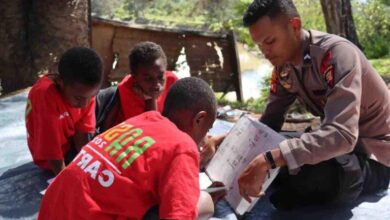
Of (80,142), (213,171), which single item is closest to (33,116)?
(80,142)

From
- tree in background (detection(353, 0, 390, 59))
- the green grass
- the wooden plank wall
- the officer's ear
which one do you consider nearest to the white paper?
the officer's ear

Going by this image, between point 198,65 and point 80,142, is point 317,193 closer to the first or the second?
point 80,142

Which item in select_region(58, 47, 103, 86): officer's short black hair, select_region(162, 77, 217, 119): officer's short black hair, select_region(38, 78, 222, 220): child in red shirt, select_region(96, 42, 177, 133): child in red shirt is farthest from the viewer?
select_region(96, 42, 177, 133): child in red shirt

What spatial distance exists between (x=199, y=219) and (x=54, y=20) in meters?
3.49

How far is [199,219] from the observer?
1642 millimetres

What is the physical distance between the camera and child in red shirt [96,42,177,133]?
2.64 m

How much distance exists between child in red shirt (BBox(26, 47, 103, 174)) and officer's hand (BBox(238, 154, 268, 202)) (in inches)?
31.3

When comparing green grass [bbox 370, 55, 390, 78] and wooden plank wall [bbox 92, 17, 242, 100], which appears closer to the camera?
wooden plank wall [bbox 92, 17, 242, 100]

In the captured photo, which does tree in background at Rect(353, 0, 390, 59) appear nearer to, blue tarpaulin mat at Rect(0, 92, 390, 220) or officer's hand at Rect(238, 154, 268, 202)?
blue tarpaulin mat at Rect(0, 92, 390, 220)

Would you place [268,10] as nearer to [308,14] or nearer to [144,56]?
[144,56]

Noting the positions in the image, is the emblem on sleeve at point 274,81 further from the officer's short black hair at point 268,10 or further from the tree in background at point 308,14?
the tree in background at point 308,14

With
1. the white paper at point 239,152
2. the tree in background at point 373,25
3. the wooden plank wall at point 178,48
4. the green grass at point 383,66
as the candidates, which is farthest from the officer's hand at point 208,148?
the tree in background at point 373,25

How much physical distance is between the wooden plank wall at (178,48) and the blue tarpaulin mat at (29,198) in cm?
229

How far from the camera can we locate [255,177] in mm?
1760
